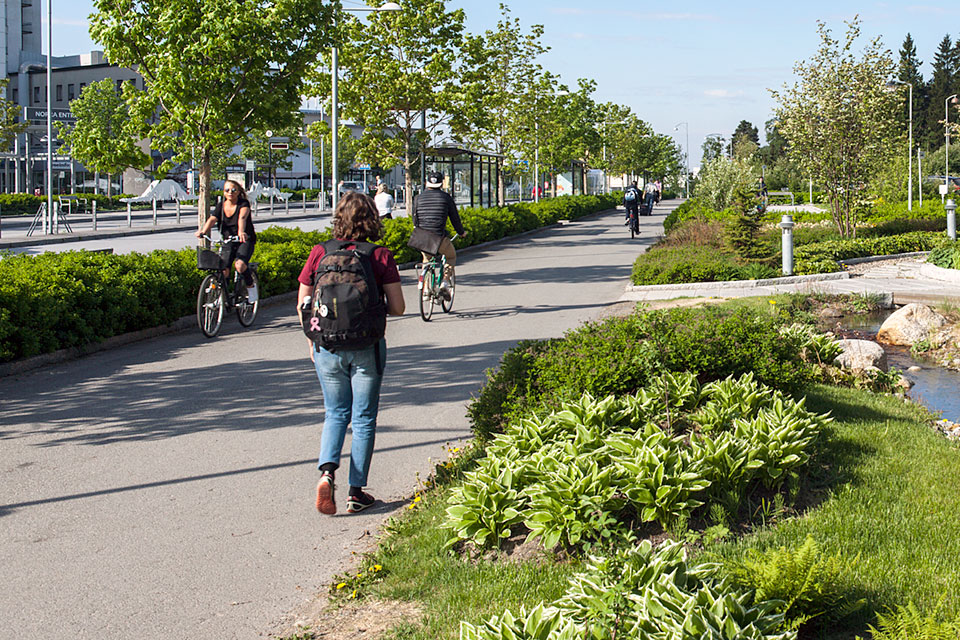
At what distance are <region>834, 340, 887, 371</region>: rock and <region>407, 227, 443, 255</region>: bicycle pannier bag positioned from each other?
589 cm

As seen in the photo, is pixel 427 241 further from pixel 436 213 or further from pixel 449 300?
pixel 449 300

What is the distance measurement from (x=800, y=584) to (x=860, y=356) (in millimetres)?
5851

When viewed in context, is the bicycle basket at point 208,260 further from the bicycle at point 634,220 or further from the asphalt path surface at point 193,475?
the bicycle at point 634,220

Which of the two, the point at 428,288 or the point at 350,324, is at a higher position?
the point at 428,288

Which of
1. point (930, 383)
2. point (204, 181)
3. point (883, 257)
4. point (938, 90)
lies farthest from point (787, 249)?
point (938, 90)

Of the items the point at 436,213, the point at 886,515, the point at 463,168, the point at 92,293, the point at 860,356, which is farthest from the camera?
the point at 463,168

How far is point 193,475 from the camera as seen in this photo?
6293 millimetres

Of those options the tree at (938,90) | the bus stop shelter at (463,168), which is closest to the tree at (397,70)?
the bus stop shelter at (463,168)

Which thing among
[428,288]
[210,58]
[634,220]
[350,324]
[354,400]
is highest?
[210,58]

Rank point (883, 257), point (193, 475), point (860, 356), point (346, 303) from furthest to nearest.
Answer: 1. point (883, 257)
2. point (860, 356)
3. point (193, 475)
4. point (346, 303)

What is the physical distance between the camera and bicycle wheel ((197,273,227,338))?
39.3ft

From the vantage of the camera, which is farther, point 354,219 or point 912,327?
point 912,327

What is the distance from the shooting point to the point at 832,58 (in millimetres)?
26109

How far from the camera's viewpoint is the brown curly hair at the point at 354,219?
5.73 metres
